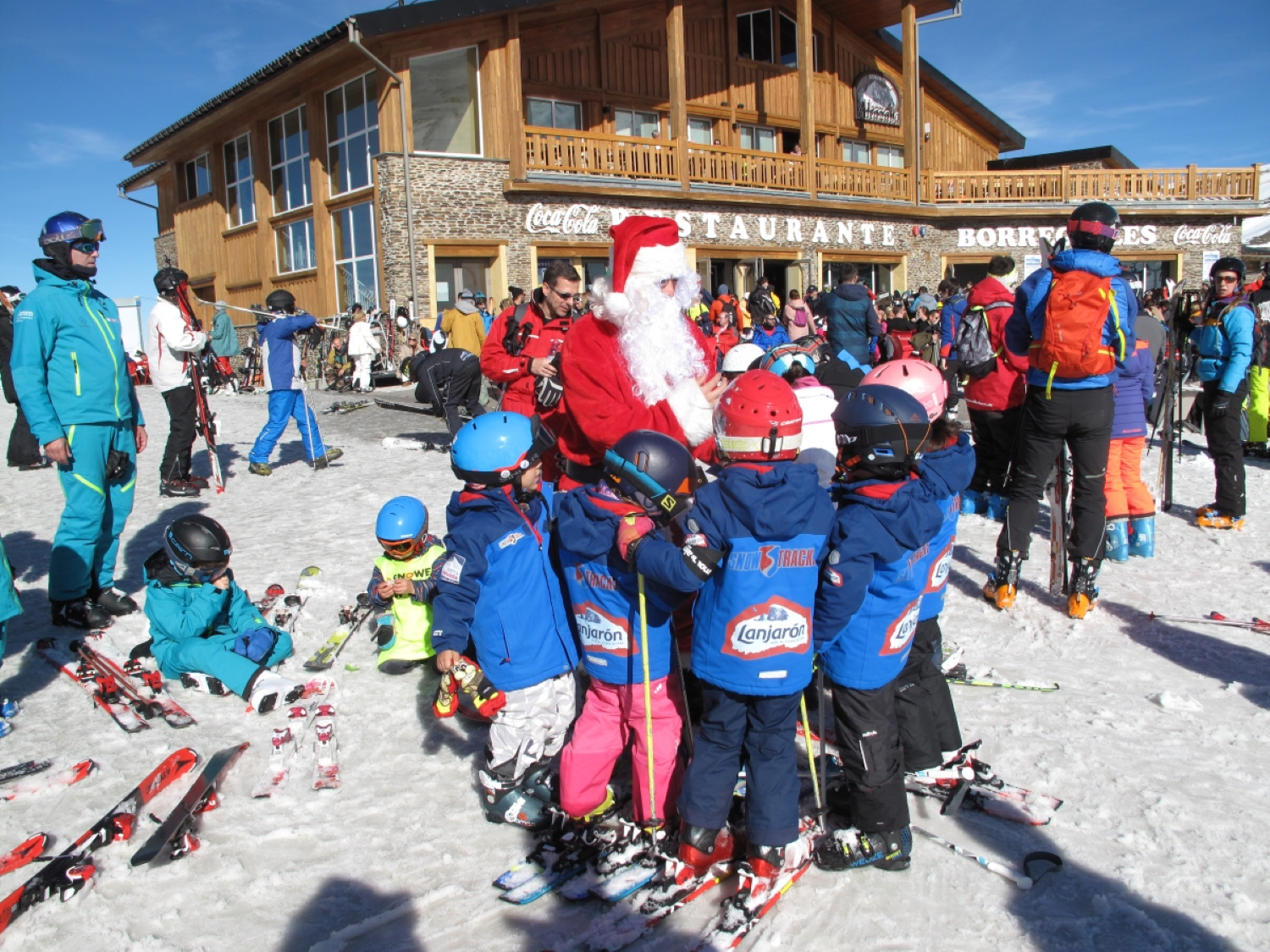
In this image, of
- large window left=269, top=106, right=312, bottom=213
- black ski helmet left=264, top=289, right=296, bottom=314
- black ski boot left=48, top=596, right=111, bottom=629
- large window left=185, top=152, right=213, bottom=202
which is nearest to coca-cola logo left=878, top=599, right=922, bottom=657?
black ski boot left=48, top=596, right=111, bottom=629

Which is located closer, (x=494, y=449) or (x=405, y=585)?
(x=494, y=449)

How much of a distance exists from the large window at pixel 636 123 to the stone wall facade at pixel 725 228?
3.02 meters

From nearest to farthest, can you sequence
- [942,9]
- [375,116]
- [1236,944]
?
[1236,944] → [375,116] → [942,9]

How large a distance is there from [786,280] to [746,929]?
21.7m

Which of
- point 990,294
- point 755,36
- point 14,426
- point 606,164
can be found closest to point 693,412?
point 990,294

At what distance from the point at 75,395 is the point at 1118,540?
6.79m

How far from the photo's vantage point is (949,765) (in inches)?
129

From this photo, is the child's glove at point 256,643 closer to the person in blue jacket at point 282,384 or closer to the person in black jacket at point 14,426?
the person in blue jacket at point 282,384

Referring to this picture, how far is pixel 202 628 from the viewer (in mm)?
4250

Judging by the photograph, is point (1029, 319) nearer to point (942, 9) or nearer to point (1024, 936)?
point (1024, 936)

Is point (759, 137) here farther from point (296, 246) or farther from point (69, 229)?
point (69, 229)

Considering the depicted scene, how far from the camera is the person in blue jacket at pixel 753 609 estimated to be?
8.71 feet

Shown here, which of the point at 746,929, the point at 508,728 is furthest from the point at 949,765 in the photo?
the point at 508,728

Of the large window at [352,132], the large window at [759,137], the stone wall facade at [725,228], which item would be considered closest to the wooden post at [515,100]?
the stone wall facade at [725,228]
